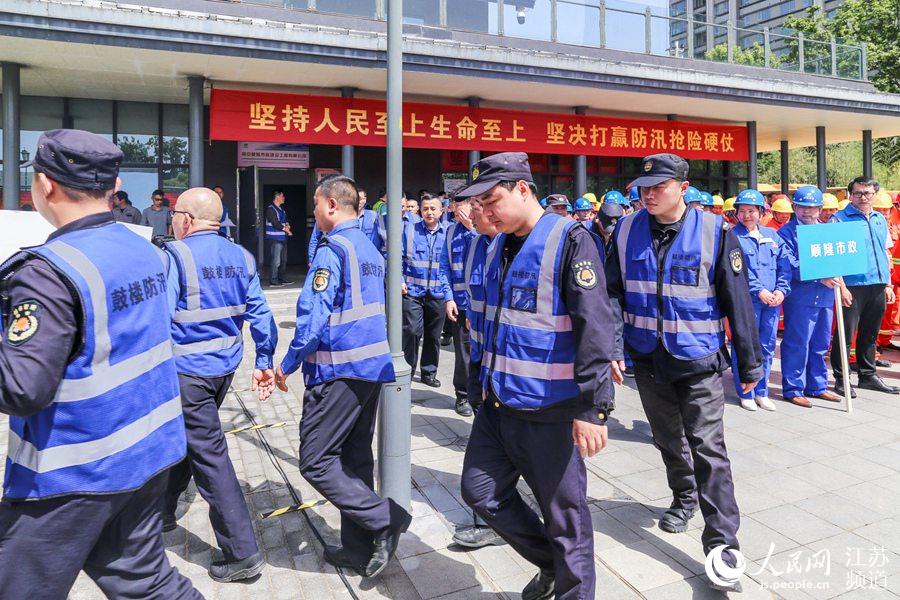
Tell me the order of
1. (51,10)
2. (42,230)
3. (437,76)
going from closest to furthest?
1. (42,230)
2. (51,10)
3. (437,76)

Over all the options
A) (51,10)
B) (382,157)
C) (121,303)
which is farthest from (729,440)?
(382,157)

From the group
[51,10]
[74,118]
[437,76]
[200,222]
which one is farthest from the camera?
[74,118]

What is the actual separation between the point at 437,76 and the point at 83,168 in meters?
9.99

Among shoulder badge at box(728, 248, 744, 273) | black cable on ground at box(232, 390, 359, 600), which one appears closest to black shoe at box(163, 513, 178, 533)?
black cable on ground at box(232, 390, 359, 600)

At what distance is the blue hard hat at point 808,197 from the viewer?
232 inches

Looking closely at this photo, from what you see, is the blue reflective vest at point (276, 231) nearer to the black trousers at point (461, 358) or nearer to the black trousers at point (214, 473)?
the black trousers at point (461, 358)

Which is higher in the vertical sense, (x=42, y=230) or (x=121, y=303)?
(x=42, y=230)

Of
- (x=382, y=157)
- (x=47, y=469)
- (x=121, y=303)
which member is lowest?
(x=47, y=469)

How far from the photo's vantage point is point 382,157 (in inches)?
599

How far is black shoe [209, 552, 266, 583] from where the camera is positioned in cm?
295

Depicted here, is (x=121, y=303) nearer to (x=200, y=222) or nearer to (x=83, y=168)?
(x=83, y=168)

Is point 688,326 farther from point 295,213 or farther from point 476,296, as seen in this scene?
point 295,213

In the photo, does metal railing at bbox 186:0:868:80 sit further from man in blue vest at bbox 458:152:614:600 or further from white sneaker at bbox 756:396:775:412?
man in blue vest at bbox 458:152:614:600

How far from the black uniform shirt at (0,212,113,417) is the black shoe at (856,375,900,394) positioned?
7.09 metres
